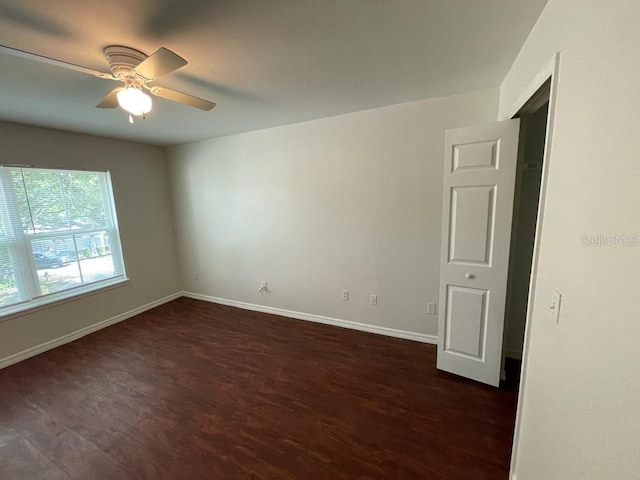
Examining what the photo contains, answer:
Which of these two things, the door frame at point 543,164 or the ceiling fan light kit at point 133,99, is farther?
the ceiling fan light kit at point 133,99

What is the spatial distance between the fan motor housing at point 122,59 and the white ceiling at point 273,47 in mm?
41

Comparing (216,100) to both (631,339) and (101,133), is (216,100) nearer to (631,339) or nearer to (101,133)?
(101,133)

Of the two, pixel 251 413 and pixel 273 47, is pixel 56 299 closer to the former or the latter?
pixel 251 413

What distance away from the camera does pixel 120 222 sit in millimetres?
3617

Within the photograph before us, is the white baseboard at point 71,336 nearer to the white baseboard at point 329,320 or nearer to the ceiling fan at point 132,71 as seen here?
the white baseboard at point 329,320

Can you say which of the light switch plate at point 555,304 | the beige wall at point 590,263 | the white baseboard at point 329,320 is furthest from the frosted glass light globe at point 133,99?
the white baseboard at point 329,320

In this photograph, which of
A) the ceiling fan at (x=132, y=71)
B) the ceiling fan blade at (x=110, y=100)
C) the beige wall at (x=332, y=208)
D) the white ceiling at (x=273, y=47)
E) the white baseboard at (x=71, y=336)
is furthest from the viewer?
the white baseboard at (x=71, y=336)

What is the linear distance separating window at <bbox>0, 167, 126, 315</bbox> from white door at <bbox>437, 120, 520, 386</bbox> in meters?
4.17

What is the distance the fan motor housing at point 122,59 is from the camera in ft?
4.70

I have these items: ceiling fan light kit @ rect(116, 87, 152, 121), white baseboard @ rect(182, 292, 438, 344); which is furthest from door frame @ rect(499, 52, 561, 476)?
ceiling fan light kit @ rect(116, 87, 152, 121)

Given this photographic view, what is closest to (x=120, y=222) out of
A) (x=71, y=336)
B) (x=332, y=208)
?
(x=71, y=336)

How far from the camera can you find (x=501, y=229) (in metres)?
1.90

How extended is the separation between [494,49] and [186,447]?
3180mm

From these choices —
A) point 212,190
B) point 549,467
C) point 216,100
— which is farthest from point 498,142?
point 212,190
